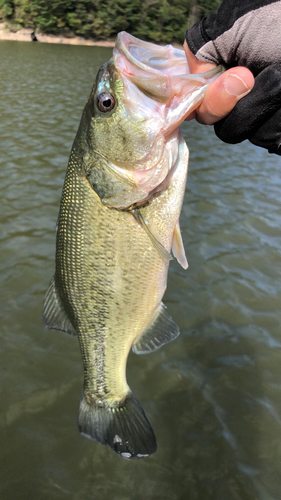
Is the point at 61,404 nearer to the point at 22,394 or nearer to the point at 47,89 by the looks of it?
the point at 22,394

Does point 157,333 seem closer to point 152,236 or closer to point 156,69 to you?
point 152,236

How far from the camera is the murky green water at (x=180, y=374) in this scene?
115 inches

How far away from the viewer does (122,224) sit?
6.50ft

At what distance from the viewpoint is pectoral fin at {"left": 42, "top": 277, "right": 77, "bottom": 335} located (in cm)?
225

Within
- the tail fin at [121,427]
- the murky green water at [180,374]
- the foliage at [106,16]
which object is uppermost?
the foliage at [106,16]

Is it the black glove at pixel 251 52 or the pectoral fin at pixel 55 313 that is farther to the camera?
the pectoral fin at pixel 55 313

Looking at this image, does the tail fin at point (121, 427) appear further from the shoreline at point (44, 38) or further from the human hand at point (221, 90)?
the shoreline at point (44, 38)

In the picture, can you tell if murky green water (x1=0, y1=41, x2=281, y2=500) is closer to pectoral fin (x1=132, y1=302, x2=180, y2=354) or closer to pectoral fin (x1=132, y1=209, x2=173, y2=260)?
pectoral fin (x1=132, y1=302, x2=180, y2=354)

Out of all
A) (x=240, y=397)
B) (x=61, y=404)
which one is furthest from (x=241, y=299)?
(x=61, y=404)

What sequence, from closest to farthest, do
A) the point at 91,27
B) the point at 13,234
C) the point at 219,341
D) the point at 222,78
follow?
1. the point at 222,78
2. the point at 219,341
3. the point at 13,234
4. the point at 91,27

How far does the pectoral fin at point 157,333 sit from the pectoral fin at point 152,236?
0.44 metres

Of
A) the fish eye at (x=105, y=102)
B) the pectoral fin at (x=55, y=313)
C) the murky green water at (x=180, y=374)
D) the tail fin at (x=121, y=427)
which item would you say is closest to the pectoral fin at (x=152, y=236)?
the fish eye at (x=105, y=102)

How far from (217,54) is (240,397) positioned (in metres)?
3.13

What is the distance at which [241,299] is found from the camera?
474 centimetres
